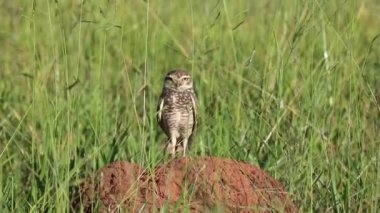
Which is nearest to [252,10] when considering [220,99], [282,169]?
[220,99]

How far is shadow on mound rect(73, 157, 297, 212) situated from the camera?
4.63 metres

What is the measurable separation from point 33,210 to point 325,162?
1.54 metres

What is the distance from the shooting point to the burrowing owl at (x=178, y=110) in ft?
20.6

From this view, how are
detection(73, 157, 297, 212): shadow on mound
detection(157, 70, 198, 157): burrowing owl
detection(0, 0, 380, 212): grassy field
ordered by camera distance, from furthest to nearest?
detection(157, 70, 198, 157): burrowing owl
detection(0, 0, 380, 212): grassy field
detection(73, 157, 297, 212): shadow on mound

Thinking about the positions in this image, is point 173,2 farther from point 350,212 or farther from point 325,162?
point 350,212

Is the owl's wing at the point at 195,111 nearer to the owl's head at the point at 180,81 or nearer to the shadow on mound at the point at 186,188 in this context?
the owl's head at the point at 180,81

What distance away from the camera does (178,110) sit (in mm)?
6336

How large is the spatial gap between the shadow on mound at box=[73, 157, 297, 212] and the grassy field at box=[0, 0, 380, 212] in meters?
0.12

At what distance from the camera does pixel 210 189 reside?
4.68 m

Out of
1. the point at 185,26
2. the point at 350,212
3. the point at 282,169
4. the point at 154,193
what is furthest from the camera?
the point at 185,26

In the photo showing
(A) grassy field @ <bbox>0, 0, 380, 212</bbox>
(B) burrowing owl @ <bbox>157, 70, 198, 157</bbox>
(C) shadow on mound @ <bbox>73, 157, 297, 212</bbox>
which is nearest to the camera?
(C) shadow on mound @ <bbox>73, 157, 297, 212</bbox>

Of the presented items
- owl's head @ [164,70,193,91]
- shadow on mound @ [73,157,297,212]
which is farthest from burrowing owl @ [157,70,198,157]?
shadow on mound @ [73,157,297,212]

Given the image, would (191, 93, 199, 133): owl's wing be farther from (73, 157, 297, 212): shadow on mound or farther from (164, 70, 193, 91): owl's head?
(73, 157, 297, 212): shadow on mound

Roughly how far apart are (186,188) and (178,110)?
170 centimetres
